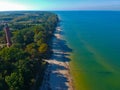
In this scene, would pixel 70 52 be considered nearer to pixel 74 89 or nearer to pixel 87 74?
pixel 87 74

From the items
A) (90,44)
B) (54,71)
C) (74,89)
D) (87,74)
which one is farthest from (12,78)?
(90,44)

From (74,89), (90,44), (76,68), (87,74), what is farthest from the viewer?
(90,44)

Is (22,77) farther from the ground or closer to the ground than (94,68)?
farther from the ground

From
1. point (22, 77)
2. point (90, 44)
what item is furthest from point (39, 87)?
Result: point (90, 44)

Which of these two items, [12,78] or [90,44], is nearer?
[12,78]

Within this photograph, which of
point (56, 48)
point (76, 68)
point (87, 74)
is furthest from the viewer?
point (56, 48)

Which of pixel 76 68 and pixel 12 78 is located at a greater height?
pixel 12 78

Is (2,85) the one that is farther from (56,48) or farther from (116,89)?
(56,48)

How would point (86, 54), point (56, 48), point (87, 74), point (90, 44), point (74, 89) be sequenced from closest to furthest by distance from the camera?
point (74, 89) → point (87, 74) → point (86, 54) → point (56, 48) → point (90, 44)

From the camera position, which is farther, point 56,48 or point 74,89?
point 56,48
